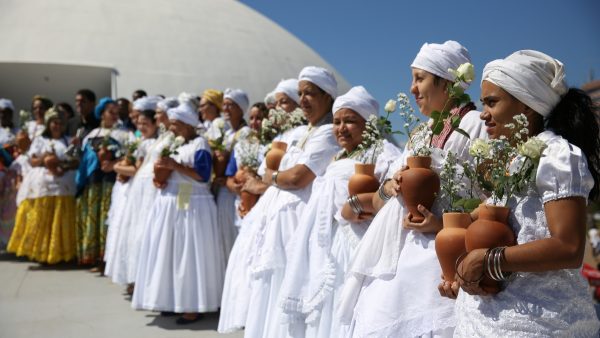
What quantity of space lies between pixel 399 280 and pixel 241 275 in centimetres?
216

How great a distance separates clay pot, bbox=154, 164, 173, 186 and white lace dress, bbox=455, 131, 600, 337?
3.58 meters

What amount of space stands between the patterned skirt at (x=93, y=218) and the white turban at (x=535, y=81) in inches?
243

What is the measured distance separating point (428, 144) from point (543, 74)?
589 mm

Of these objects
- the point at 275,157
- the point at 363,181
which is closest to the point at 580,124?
the point at 363,181

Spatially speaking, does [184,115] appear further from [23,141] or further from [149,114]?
[23,141]

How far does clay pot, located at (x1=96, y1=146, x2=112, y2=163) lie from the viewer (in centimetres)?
690

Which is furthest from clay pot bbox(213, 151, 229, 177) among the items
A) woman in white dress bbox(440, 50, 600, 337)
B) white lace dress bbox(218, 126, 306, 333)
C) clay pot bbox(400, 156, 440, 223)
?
woman in white dress bbox(440, 50, 600, 337)

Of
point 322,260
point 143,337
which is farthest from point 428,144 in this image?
point 143,337

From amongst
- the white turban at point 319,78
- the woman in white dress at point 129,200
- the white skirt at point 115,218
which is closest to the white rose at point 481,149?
the white turban at point 319,78

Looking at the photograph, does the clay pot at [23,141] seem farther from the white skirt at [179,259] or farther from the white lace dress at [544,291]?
the white lace dress at [544,291]

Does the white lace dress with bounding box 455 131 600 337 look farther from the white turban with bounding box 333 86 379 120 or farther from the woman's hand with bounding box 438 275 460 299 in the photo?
the white turban with bounding box 333 86 379 120

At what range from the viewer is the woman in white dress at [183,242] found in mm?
5051

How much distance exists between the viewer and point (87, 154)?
7242mm

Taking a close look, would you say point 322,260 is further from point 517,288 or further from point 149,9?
point 149,9
